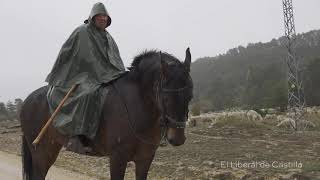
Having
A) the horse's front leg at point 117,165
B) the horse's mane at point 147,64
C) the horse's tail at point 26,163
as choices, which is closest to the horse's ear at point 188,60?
the horse's mane at point 147,64

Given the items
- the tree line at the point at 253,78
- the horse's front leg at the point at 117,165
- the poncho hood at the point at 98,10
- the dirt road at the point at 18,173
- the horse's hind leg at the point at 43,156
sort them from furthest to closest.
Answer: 1. the tree line at the point at 253,78
2. the dirt road at the point at 18,173
3. the horse's hind leg at the point at 43,156
4. the poncho hood at the point at 98,10
5. the horse's front leg at the point at 117,165

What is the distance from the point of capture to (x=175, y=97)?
4.24 meters

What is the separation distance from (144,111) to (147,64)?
0.55 meters

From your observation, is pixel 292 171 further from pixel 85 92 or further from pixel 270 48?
pixel 270 48

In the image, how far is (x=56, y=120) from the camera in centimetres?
535

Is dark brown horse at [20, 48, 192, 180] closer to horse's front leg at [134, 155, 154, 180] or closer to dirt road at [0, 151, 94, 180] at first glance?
horse's front leg at [134, 155, 154, 180]

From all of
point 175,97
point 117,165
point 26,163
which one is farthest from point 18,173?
point 175,97

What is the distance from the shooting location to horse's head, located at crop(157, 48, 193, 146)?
13.9ft

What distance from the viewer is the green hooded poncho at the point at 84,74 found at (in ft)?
16.2

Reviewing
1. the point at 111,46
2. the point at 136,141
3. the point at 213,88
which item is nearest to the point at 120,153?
the point at 136,141

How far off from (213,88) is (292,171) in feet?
195

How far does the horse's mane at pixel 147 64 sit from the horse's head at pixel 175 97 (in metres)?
0.14

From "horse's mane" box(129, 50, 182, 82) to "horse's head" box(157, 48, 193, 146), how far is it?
0.47 feet

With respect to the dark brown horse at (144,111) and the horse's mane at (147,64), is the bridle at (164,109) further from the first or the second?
the horse's mane at (147,64)
